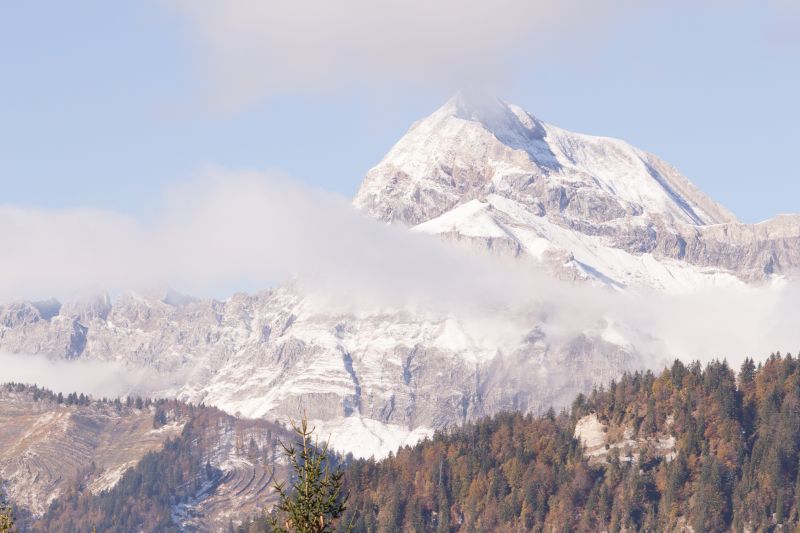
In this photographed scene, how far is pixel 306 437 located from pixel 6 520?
53.7ft

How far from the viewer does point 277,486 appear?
75500 millimetres

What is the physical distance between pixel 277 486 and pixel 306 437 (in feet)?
17.2

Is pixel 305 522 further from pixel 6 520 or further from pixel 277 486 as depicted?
pixel 6 520

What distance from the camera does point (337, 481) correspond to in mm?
74062

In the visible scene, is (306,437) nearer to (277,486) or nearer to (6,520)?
(277,486)

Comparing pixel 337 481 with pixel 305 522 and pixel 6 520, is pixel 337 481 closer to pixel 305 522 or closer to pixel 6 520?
pixel 305 522

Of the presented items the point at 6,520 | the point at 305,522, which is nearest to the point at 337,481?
the point at 305,522

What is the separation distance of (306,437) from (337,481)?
3.79 m

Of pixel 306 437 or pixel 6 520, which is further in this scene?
pixel 6 520

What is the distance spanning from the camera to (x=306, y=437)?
71.2 meters

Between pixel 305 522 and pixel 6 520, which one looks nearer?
pixel 305 522

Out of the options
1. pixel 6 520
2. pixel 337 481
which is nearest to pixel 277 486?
pixel 337 481

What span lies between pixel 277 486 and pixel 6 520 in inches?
516

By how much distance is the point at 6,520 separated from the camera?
255ft
